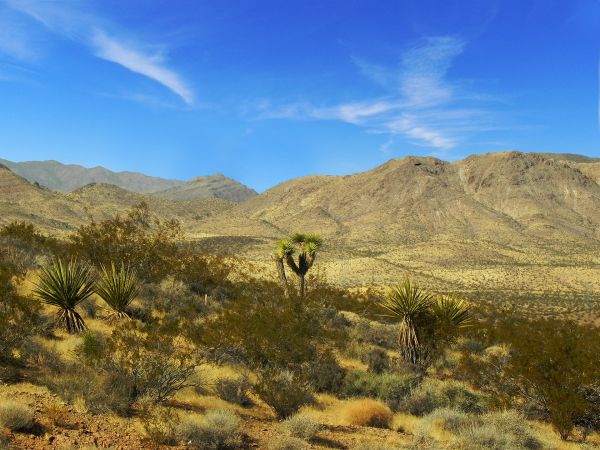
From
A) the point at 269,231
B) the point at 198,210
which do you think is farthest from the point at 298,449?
the point at 198,210

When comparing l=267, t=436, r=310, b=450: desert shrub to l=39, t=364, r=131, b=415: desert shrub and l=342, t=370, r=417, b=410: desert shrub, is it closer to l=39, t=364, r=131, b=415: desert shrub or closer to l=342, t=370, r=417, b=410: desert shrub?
l=39, t=364, r=131, b=415: desert shrub

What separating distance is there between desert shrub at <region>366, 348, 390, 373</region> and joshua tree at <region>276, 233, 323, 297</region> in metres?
10.5

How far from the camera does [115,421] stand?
726 centimetres

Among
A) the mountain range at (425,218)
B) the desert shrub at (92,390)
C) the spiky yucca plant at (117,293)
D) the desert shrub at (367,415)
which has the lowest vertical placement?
the desert shrub at (367,415)

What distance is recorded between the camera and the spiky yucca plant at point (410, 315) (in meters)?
14.6

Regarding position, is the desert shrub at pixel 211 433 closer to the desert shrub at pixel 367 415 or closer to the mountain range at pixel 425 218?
the desert shrub at pixel 367 415

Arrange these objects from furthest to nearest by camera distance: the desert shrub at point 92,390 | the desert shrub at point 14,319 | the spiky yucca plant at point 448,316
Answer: the spiky yucca plant at point 448,316 → the desert shrub at point 14,319 → the desert shrub at point 92,390

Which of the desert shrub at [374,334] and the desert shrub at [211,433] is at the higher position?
the desert shrub at [374,334]

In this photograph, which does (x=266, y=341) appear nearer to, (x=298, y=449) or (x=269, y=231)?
(x=298, y=449)

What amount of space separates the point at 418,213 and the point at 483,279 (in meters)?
63.8

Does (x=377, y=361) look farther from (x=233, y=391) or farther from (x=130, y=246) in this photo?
(x=130, y=246)

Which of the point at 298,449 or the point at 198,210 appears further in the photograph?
the point at 198,210

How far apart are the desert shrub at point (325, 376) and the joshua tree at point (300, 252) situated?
43.5ft

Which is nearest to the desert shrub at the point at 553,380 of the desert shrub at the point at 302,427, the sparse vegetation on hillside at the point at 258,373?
the sparse vegetation on hillside at the point at 258,373
